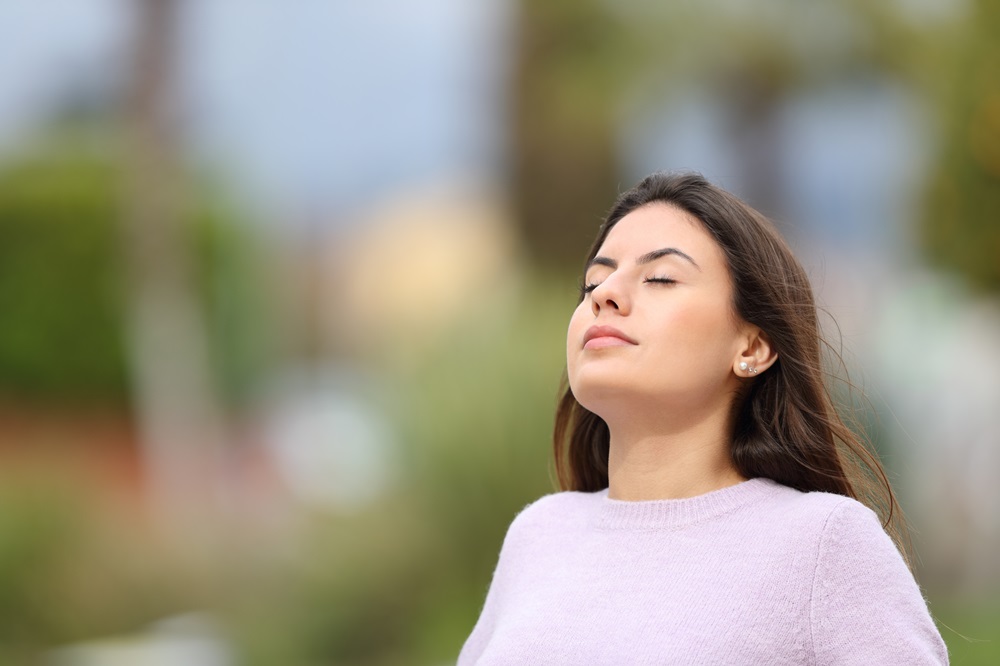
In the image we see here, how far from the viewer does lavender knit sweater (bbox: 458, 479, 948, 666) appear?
1.84 meters

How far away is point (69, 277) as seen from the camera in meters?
14.1

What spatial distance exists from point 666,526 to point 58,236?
13173 millimetres

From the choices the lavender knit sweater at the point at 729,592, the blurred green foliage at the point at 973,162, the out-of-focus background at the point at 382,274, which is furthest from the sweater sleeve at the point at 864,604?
the blurred green foliage at the point at 973,162

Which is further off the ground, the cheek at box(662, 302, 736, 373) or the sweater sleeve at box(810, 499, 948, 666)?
the cheek at box(662, 302, 736, 373)

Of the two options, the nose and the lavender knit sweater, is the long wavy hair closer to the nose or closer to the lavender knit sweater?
the lavender knit sweater

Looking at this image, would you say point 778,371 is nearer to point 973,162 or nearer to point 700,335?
point 700,335

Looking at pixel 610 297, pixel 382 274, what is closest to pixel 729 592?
pixel 610 297

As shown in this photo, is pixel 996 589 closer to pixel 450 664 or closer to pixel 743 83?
pixel 450 664

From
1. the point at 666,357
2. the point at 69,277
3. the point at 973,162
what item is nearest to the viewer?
the point at 666,357

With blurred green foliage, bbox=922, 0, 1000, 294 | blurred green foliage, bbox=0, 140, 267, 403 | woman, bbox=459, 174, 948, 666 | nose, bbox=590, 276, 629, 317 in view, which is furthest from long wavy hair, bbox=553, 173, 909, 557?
blurred green foliage, bbox=0, 140, 267, 403

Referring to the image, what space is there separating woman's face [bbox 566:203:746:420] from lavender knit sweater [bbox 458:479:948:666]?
17cm

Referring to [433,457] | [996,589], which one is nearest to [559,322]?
[433,457]

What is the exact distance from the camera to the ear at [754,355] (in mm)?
2107

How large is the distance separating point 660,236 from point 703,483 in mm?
391
